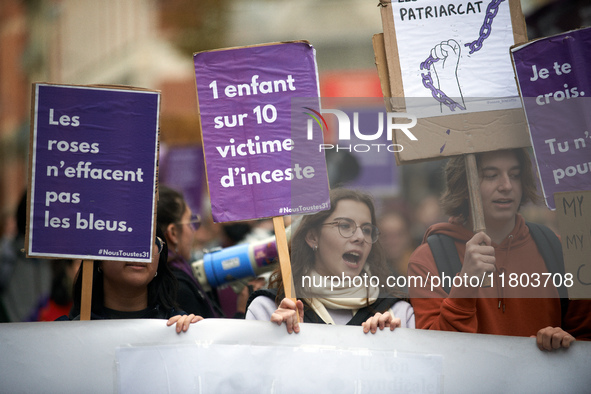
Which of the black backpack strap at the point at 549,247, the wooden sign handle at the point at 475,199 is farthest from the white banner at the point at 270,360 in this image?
the wooden sign handle at the point at 475,199

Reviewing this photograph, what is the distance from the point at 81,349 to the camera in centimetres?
281

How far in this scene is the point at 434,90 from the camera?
9.66ft

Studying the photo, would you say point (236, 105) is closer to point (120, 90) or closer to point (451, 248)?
point (120, 90)

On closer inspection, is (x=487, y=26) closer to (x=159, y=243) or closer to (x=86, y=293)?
(x=159, y=243)

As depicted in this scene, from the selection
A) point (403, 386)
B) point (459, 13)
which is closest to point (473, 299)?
point (403, 386)

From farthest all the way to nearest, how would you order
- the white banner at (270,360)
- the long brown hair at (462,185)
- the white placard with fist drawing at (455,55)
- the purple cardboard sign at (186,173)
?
the purple cardboard sign at (186,173) → the white placard with fist drawing at (455,55) → the long brown hair at (462,185) → the white banner at (270,360)

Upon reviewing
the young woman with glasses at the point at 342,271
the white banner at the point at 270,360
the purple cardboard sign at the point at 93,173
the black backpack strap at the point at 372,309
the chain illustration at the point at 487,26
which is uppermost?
the chain illustration at the point at 487,26

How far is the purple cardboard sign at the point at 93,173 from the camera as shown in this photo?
114 inches

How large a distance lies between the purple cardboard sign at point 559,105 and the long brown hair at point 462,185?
0.20 ft

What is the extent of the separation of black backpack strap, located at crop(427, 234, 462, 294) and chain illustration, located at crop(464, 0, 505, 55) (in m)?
0.82

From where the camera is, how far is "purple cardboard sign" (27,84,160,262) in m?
2.89

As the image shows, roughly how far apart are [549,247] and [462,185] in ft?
1.41

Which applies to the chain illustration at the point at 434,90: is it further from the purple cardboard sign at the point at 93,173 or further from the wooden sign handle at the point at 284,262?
the purple cardboard sign at the point at 93,173

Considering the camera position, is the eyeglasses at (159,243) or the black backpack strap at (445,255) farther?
the eyeglasses at (159,243)
